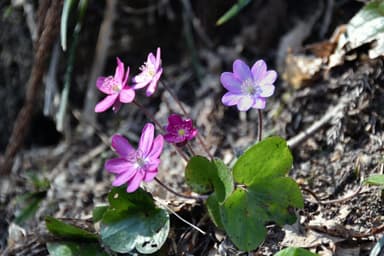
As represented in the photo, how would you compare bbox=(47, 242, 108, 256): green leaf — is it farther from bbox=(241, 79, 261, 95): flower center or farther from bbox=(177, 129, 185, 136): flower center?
bbox=(241, 79, 261, 95): flower center

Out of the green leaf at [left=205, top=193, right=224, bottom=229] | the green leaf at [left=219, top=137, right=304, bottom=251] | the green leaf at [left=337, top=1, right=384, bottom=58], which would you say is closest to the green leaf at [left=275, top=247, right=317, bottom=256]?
the green leaf at [left=219, top=137, right=304, bottom=251]

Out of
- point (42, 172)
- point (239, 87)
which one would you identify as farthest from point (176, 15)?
point (239, 87)

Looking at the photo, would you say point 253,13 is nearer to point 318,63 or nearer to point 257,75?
point 318,63

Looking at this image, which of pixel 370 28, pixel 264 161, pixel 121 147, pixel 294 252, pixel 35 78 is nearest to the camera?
pixel 294 252

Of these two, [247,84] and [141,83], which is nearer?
[247,84]

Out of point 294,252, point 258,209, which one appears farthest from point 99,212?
point 294,252

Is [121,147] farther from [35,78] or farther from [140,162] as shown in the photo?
[35,78]
